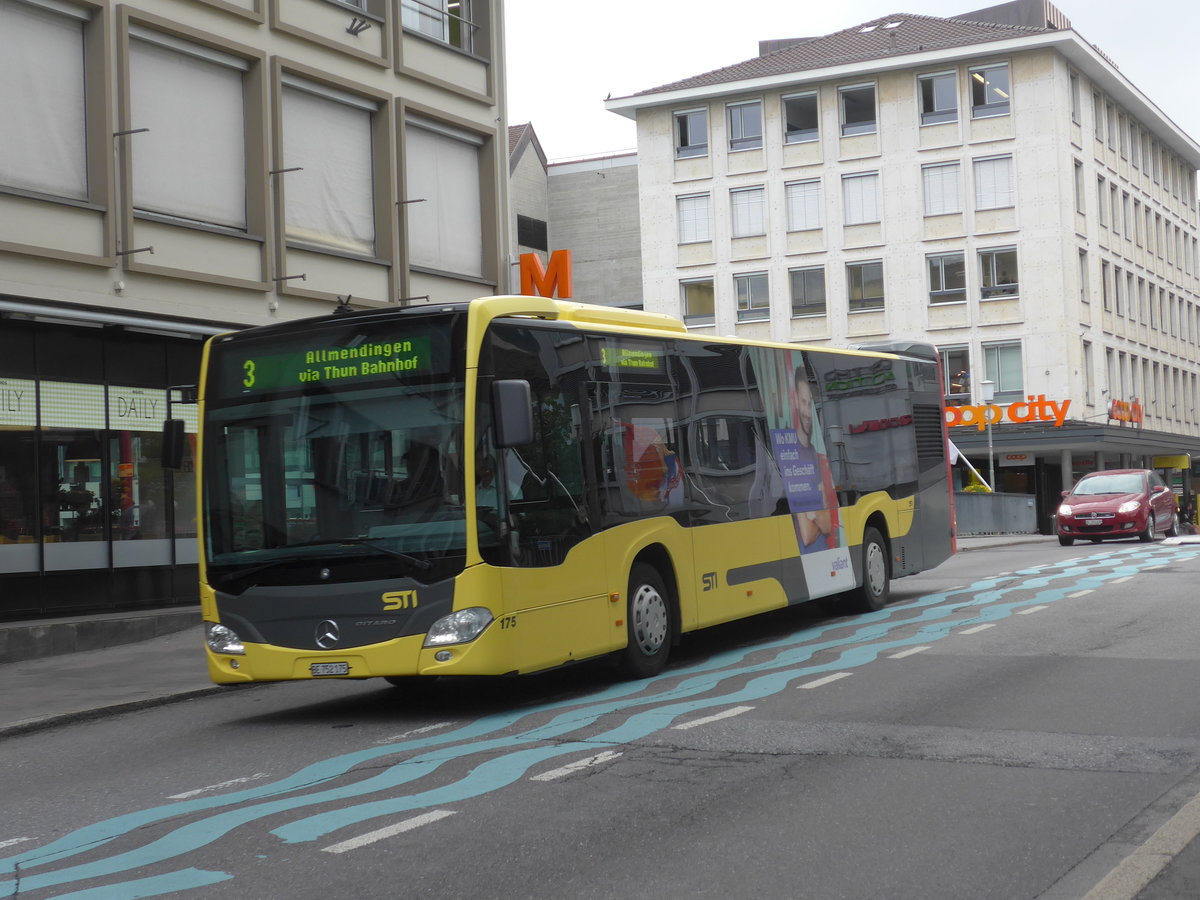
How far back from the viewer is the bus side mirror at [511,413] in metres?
10.1

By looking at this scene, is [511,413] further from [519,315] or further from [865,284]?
[865,284]

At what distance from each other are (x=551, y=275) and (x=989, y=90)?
38.6m

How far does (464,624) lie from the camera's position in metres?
10.3

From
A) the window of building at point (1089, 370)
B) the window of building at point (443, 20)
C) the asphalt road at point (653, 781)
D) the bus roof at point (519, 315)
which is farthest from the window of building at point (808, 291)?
Answer: the asphalt road at point (653, 781)

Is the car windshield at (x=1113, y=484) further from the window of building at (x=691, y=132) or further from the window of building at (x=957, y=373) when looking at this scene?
the window of building at (x=691, y=132)

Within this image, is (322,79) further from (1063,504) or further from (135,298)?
(1063,504)

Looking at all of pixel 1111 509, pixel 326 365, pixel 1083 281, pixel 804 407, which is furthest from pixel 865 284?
pixel 326 365

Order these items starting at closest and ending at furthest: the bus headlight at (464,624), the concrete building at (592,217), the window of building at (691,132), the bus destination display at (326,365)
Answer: the bus headlight at (464,624) < the bus destination display at (326,365) < the window of building at (691,132) < the concrete building at (592,217)

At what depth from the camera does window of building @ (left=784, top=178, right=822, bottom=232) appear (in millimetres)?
60406

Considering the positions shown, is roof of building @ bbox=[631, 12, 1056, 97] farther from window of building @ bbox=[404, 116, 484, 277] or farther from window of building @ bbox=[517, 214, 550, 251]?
window of building @ bbox=[404, 116, 484, 277]

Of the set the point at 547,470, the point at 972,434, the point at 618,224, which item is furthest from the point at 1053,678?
the point at 618,224

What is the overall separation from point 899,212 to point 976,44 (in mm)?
6725

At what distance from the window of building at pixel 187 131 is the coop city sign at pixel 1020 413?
3967cm

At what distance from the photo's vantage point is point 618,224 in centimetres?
6962
